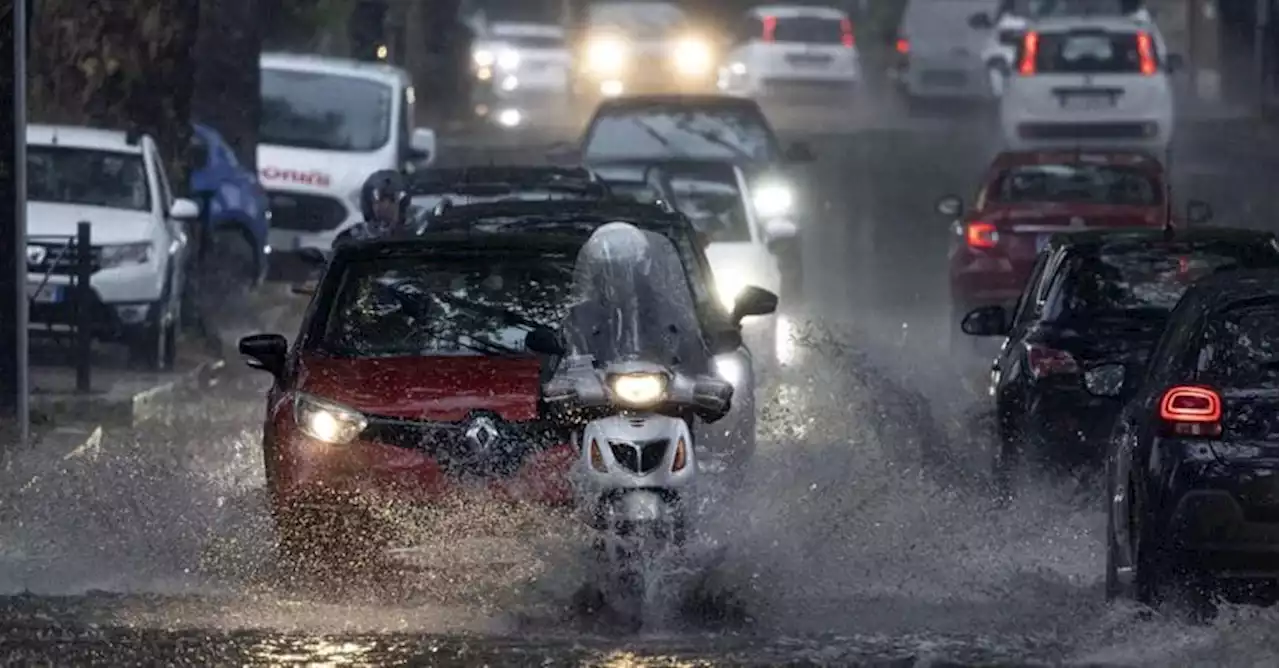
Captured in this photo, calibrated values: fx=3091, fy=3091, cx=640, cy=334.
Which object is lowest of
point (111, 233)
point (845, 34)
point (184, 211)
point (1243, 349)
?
point (845, 34)

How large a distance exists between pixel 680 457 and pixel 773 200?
1681cm

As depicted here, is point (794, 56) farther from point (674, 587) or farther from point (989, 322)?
point (674, 587)

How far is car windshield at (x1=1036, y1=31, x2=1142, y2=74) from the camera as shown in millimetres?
36438

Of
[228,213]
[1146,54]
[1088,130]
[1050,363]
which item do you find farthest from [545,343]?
[1146,54]

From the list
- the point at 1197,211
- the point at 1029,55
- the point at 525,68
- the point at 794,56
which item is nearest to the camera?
the point at 1197,211

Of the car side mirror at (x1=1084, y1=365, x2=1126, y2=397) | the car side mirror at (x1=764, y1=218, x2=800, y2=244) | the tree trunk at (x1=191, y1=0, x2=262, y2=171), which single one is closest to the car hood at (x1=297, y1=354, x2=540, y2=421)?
the car side mirror at (x1=1084, y1=365, x2=1126, y2=397)

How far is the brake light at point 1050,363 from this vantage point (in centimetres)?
1324

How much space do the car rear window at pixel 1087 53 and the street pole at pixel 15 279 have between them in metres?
22.4

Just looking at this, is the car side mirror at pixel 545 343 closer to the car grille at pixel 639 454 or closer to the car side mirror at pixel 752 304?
the car grille at pixel 639 454

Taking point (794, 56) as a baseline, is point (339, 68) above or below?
above

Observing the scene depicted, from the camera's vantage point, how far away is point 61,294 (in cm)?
1928

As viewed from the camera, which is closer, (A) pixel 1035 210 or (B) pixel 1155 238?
(B) pixel 1155 238

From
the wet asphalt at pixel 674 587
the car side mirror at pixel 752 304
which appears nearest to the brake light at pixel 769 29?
the wet asphalt at pixel 674 587

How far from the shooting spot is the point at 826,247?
33.0m
